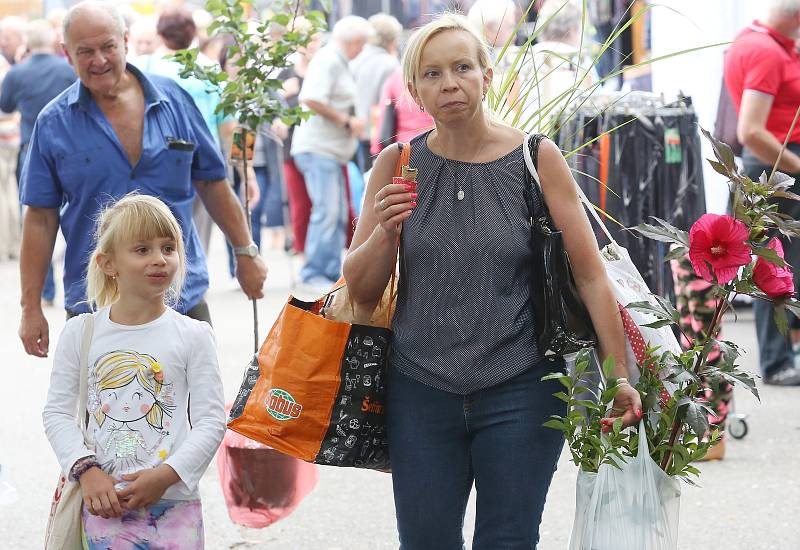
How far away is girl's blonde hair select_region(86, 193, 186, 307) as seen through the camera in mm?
3477

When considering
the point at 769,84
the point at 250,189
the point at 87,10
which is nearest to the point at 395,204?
the point at 87,10

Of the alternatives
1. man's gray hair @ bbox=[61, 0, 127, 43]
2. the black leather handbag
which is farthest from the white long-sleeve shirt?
man's gray hair @ bbox=[61, 0, 127, 43]

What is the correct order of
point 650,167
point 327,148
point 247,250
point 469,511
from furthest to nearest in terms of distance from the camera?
point 327,148 < point 650,167 < point 469,511 < point 247,250

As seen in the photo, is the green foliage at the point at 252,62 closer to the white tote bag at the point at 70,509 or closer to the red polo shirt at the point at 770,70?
the white tote bag at the point at 70,509

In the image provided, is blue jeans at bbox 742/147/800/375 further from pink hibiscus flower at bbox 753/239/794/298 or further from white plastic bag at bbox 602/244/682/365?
pink hibiscus flower at bbox 753/239/794/298

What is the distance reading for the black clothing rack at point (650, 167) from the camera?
21.6 feet

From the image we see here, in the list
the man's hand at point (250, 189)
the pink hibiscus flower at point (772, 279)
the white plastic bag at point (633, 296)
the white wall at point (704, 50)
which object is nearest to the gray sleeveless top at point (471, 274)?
the white plastic bag at point (633, 296)

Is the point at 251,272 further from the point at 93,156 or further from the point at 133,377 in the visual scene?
the point at 133,377

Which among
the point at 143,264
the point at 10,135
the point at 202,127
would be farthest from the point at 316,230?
the point at 143,264

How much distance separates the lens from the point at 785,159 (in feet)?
22.6

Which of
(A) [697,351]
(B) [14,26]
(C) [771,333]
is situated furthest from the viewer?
(B) [14,26]

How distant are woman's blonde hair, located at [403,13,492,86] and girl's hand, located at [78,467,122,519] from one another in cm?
122

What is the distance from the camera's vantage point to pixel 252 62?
5.23 metres

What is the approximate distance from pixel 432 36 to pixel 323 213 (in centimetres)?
791
